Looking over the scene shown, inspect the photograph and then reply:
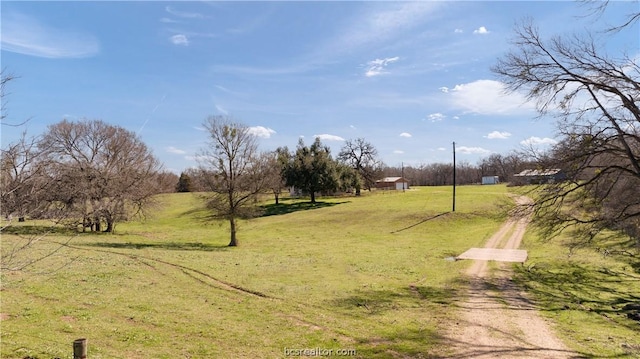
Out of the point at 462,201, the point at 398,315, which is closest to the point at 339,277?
the point at 398,315

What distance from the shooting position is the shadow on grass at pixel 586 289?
16.6 m

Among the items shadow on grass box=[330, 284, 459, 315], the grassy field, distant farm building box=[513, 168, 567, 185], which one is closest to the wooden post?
the grassy field

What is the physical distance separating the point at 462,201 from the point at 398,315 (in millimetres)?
49127

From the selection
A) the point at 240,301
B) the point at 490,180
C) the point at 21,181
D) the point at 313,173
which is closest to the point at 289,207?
the point at 313,173

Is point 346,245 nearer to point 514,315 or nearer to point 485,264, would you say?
point 485,264

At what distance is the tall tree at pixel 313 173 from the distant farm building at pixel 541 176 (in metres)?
53.6

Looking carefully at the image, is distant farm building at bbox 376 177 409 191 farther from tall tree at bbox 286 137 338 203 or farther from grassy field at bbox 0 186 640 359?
grassy field at bbox 0 186 640 359

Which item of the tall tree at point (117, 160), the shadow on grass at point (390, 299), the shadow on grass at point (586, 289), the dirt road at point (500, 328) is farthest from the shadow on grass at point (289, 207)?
the shadow on grass at point (390, 299)

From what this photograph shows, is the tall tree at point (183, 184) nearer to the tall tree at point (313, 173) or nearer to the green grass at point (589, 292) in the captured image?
the tall tree at point (313, 173)

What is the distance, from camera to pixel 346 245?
35.9 metres

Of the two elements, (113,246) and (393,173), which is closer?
(113,246)

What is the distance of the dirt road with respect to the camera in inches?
435

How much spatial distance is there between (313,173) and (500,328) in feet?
194

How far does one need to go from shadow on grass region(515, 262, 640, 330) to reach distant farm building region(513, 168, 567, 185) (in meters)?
5.73
